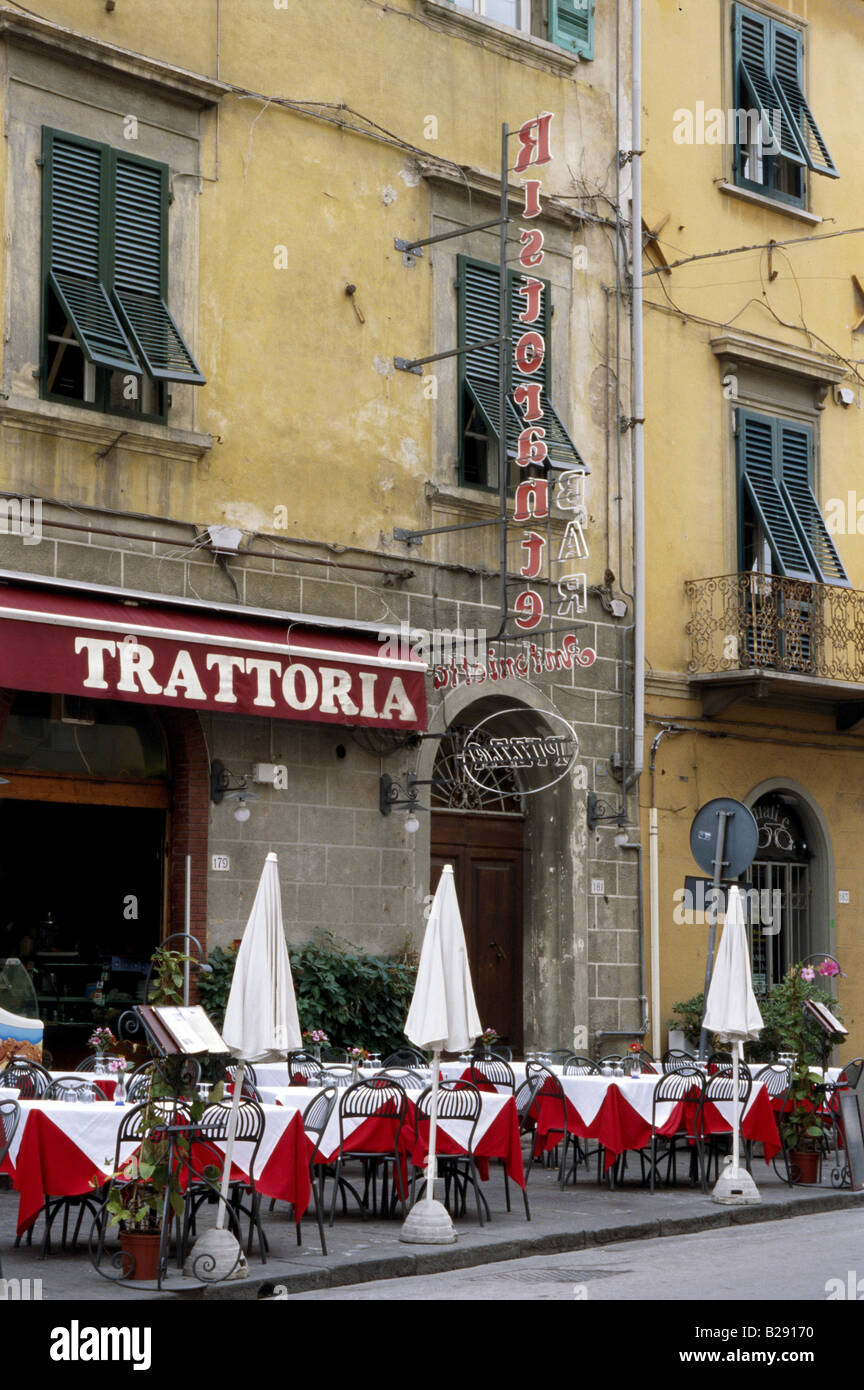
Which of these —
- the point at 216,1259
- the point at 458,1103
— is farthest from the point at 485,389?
the point at 216,1259

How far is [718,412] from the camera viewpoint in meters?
19.9

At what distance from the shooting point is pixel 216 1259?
921 centimetres

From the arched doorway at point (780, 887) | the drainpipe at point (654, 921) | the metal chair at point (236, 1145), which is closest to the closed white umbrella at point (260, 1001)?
the metal chair at point (236, 1145)

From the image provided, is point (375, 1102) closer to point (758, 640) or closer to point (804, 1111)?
point (804, 1111)

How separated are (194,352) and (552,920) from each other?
6.49 m

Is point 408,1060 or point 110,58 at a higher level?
point 110,58

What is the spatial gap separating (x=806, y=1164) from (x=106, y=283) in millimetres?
8689

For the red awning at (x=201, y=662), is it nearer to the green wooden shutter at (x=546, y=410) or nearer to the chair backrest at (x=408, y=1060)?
the green wooden shutter at (x=546, y=410)

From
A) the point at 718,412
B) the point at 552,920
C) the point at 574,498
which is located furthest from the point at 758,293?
the point at 552,920

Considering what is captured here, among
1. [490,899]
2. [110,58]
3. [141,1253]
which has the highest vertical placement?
[110,58]

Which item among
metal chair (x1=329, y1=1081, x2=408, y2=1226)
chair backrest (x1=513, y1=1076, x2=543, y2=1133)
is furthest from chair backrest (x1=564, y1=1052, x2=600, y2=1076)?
metal chair (x1=329, y1=1081, x2=408, y2=1226)

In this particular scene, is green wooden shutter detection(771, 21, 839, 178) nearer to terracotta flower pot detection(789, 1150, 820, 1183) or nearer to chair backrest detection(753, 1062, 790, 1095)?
chair backrest detection(753, 1062, 790, 1095)

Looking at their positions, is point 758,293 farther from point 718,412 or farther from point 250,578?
point 250,578

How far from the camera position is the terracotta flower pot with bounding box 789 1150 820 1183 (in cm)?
1393
